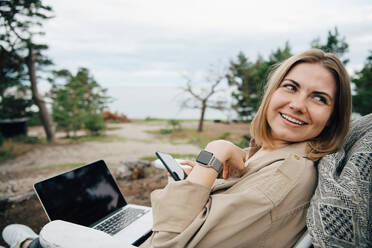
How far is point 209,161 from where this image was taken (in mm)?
945

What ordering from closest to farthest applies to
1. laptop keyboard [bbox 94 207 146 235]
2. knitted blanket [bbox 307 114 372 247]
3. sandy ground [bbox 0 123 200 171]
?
knitted blanket [bbox 307 114 372 247] → laptop keyboard [bbox 94 207 146 235] → sandy ground [bbox 0 123 200 171]

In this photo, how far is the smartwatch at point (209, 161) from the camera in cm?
94

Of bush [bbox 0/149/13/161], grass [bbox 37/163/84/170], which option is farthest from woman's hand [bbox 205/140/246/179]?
bush [bbox 0/149/13/161]

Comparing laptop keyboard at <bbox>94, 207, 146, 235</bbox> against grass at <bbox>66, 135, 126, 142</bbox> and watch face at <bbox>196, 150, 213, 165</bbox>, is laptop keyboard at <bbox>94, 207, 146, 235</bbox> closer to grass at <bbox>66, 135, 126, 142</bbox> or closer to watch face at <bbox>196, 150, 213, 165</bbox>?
watch face at <bbox>196, 150, 213, 165</bbox>

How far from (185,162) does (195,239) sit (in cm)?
88

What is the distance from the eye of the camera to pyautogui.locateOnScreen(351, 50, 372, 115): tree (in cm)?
830

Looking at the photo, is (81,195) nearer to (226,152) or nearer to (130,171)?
(226,152)

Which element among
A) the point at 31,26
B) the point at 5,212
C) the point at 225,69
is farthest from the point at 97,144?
the point at 225,69

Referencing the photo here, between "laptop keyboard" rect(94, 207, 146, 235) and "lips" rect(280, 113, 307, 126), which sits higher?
"lips" rect(280, 113, 307, 126)

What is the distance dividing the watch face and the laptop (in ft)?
2.68

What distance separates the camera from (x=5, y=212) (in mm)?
3137

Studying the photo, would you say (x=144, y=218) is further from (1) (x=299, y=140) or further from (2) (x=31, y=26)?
(2) (x=31, y=26)

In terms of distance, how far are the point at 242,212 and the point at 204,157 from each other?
270 mm

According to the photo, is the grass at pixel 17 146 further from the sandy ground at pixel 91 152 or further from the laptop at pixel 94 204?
the laptop at pixel 94 204
